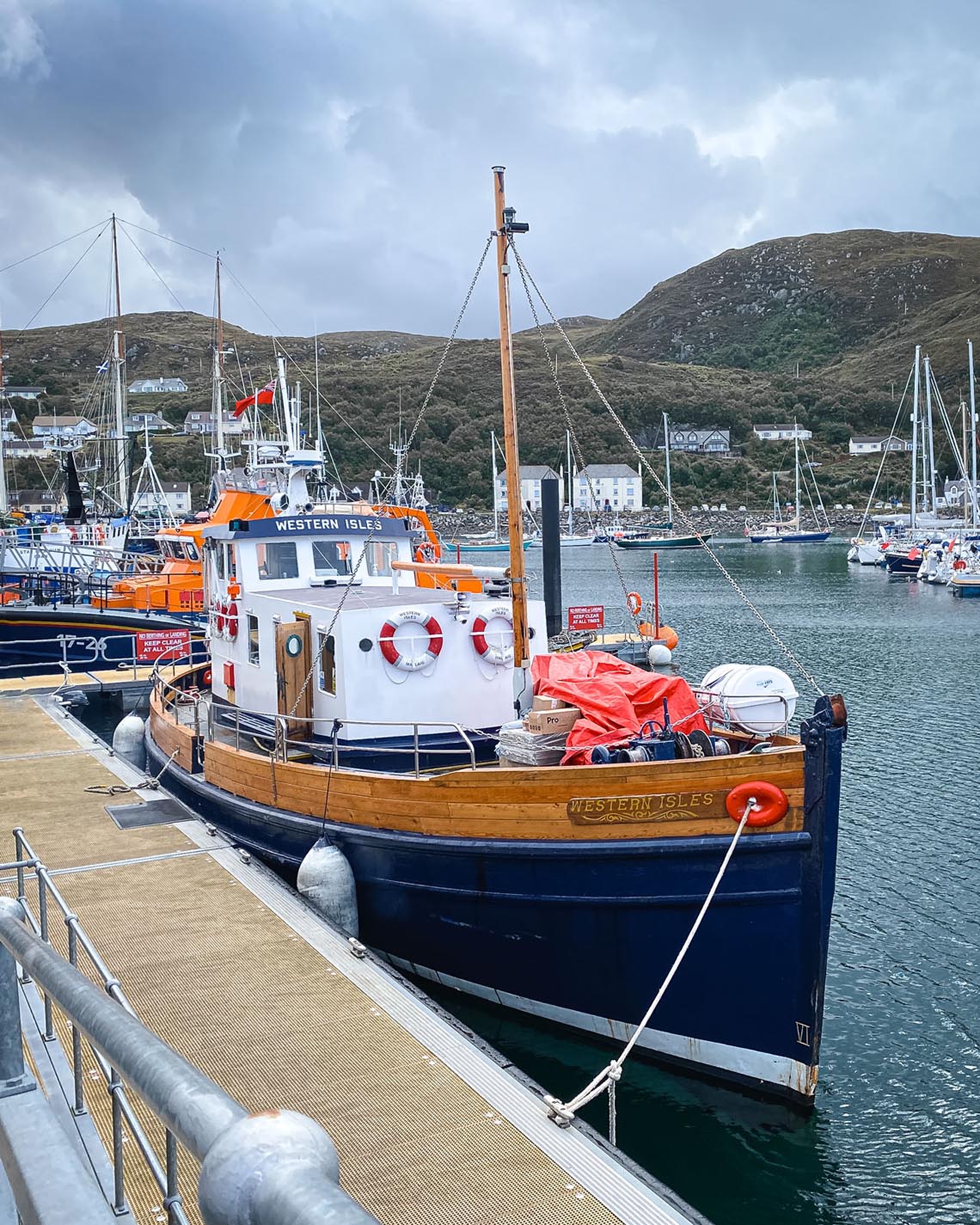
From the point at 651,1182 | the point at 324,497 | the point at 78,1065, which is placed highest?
the point at 324,497

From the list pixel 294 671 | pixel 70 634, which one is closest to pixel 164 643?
pixel 70 634

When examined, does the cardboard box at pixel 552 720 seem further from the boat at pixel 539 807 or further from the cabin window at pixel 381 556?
the cabin window at pixel 381 556

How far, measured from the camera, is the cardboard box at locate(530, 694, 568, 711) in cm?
1031

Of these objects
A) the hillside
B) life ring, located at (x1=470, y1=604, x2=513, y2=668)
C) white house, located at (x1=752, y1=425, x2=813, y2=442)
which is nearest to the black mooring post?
life ring, located at (x1=470, y1=604, x2=513, y2=668)

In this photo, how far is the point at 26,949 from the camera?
318cm

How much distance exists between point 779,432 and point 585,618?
146779 millimetres

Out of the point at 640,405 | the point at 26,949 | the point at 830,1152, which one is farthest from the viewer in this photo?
the point at 640,405

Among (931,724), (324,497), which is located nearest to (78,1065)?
(324,497)

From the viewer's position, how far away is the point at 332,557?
1501 cm

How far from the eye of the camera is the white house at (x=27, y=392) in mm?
149725

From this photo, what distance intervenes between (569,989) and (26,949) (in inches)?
275

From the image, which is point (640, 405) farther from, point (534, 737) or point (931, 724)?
point (534, 737)

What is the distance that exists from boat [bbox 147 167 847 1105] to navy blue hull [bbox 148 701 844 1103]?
0.02m

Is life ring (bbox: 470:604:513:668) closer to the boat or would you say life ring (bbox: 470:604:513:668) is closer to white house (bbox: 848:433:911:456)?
the boat
